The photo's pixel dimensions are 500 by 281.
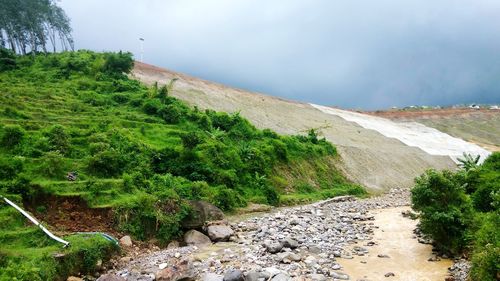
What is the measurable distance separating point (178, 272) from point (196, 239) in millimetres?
4484

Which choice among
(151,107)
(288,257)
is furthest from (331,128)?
(288,257)

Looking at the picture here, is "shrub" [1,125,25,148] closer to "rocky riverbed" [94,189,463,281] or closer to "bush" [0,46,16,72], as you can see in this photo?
"rocky riverbed" [94,189,463,281]

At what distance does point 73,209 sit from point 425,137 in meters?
49.9

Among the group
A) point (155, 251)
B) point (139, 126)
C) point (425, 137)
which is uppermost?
point (139, 126)

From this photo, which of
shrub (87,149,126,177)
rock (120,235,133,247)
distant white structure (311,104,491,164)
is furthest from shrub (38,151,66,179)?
distant white structure (311,104,491,164)

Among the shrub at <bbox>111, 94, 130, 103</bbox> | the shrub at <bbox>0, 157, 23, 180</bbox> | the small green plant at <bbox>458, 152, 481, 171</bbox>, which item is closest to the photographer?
the shrub at <bbox>0, 157, 23, 180</bbox>

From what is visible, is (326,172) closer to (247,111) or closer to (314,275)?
(247,111)

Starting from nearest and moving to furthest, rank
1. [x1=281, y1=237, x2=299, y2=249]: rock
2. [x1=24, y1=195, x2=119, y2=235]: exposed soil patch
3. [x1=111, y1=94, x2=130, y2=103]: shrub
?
1. [x1=281, y1=237, x2=299, y2=249]: rock
2. [x1=24, y1=195, x2=119, y2=235]: exposed soil patch
3. [x1=111, y1=94, x2=130, y2=103]: shrub

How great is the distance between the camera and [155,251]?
17312mm

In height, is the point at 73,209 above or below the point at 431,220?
above

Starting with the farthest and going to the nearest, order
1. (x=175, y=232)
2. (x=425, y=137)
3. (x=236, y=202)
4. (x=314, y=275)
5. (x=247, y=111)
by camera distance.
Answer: (x=425, y=137), (x=247, y=111), (x=236, y=202), (x=175, y=232), (x=314, y=275)

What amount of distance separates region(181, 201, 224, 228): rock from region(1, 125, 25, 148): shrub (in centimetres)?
915

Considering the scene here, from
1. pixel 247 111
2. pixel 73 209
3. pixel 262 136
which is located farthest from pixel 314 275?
pixel 247 111

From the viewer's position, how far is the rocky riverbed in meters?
13.7
